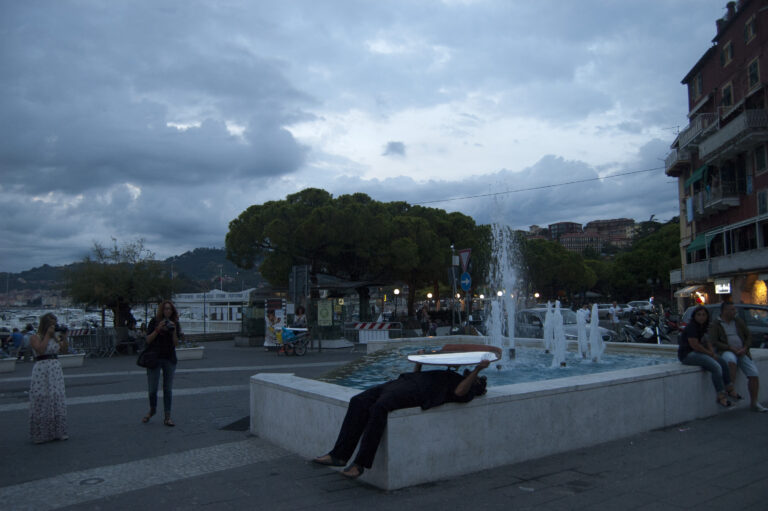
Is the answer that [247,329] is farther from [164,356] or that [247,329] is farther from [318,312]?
[164,356]

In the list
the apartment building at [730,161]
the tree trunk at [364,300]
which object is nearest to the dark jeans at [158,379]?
the tree trunk at [364,300]

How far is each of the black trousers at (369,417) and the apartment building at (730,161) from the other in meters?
33.4

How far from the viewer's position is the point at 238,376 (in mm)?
14203

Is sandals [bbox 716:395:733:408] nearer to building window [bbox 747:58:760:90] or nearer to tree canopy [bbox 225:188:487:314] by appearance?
tree canopy [bbox 225:188:487:314]

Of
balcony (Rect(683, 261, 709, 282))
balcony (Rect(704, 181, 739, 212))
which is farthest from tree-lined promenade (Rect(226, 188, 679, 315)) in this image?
balcony (Rect(704, 181, 739, 212))

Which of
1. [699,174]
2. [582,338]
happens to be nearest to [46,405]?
[582,338]

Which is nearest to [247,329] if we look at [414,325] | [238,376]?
[414,325]

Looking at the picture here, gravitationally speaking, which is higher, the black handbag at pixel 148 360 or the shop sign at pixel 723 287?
the shop sign at pixel 723 287

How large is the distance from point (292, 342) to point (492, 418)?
54.5 feet

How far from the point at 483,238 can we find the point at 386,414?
155ft

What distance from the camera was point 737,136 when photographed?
33.9 m

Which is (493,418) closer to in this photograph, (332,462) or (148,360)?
(332,462)

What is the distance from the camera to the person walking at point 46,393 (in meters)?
6.82

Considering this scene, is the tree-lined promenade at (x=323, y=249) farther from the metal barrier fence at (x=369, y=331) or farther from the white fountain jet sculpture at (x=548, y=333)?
the white fountain jet sculpture at (x=548, y=333)
